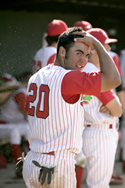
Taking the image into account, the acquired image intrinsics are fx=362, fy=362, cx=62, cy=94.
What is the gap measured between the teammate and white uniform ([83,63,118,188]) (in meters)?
0.70

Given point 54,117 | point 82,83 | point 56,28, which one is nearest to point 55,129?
point 54,117

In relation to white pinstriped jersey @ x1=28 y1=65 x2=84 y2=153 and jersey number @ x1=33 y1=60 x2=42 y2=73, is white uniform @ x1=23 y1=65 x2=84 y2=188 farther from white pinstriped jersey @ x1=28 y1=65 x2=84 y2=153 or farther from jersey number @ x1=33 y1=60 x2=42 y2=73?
jersey number @ x1=33 y1=60 x2=42 y2=73

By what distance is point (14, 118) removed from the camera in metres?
3.46

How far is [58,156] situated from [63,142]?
91 millimetres

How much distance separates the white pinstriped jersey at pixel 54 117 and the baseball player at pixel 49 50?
1.24 m

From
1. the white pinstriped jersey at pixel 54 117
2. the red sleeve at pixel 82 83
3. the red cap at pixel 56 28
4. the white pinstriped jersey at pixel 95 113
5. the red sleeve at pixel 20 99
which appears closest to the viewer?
the red sleeve at pixel 82 83

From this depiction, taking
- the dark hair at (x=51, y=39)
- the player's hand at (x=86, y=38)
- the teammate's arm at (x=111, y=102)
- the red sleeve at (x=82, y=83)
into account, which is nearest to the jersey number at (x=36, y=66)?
the dark hair at (x=51, y=39)

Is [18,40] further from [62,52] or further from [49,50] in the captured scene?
[62,52]

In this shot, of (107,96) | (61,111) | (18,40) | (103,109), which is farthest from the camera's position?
(18,40)

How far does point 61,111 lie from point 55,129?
122 mm

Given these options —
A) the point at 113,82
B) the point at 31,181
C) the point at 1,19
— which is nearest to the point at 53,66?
the point at 113,82

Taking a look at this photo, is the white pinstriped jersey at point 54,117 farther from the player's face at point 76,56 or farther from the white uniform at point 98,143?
the white uniform at point 98,143

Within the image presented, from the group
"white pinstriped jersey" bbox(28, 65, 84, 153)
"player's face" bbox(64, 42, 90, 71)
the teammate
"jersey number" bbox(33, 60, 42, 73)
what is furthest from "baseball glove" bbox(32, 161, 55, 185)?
"jersey number" bbox(33, 60, 42, 73)

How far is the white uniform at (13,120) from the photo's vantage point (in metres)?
3.28
